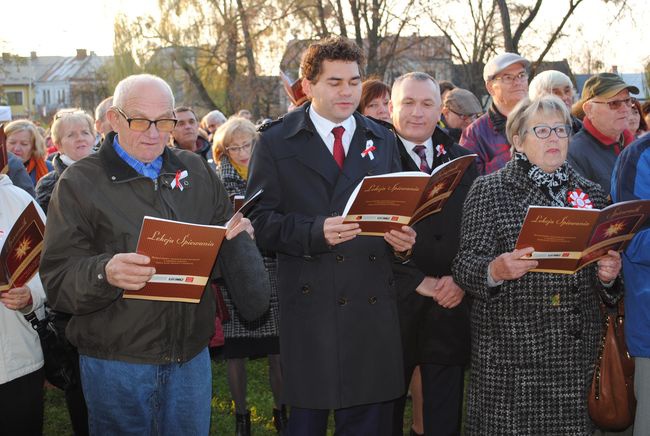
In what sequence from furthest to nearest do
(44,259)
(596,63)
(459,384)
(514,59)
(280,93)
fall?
1. (280,93)
2. (596,63)
3. (514,59)
4. (459,384)
5. (44,259)

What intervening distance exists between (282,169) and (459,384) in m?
1.97

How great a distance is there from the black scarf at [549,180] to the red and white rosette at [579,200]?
0.03 meters

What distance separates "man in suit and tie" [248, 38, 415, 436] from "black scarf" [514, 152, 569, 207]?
2.51ft

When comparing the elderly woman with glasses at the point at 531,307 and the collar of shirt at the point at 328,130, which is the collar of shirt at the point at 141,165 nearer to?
the collar of shirt at the point at 328,130

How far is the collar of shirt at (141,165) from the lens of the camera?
377 centimetres

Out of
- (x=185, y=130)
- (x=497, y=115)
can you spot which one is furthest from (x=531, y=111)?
(x=185, y=130)

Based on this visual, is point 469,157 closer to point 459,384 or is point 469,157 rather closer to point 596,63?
point 459,384

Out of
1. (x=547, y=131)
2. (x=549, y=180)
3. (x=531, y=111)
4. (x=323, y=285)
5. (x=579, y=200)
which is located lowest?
(x=323, y=285)

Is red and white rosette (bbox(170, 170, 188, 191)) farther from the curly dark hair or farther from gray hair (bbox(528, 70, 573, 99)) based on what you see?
gray hair (bbox(528, 70, 573, 99))

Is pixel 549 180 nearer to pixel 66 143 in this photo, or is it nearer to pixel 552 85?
pixel 552 85

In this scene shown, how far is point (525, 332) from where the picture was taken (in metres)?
4.25

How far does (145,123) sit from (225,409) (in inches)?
155

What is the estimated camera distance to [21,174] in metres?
5.74

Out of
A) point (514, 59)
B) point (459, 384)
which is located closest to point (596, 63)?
point (514, 59)
